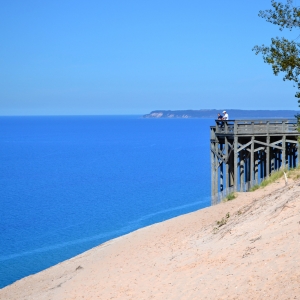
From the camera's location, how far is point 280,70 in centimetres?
1692

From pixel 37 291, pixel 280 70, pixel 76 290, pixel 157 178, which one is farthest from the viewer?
pixel 157 178

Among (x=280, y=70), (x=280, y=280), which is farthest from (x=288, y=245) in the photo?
(x=280, y=70)

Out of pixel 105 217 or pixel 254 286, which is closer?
pixel 254 286

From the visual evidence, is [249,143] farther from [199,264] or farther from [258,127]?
[199,264]

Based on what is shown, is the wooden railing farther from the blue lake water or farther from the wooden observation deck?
the blue lake water

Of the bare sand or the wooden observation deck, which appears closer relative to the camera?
the bare sand

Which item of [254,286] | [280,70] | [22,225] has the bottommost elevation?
[22,225]

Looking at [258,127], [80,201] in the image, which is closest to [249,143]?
[258,127]

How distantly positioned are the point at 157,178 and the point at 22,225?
76.8 ft

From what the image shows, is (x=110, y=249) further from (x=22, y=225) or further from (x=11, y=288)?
(x=22, y=225)

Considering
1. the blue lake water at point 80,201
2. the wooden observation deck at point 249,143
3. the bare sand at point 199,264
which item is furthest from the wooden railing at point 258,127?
the blue lake water at point 80,201

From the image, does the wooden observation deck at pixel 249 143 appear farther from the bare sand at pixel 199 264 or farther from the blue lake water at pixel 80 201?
the blue lake water at pixel 80 201

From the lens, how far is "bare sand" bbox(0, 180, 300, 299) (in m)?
11.1

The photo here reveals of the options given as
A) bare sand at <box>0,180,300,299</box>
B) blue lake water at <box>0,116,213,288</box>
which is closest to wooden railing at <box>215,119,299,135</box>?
bare sand at <box>0,180,300,299</box>
